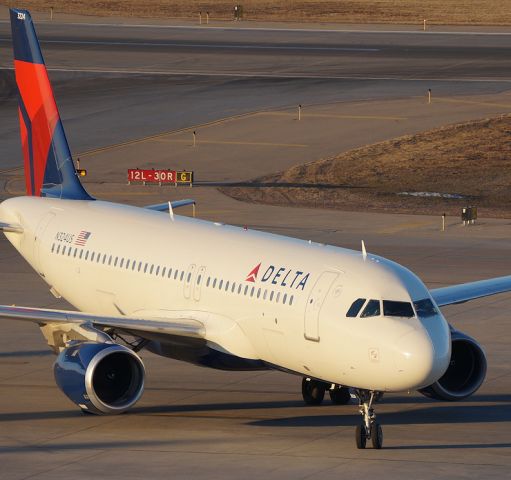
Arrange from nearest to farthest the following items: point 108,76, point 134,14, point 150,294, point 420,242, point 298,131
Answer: point 150,294 → point 420,242 → point 298,131 → point 108,76 → point 134,14

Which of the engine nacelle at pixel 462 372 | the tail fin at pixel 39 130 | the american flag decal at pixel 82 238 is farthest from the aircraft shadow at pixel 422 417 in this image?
the tail fin at pixel 39 130

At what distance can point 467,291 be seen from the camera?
42.7 m

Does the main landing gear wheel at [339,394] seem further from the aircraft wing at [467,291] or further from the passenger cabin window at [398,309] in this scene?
the passenger cabin window at [398,309]

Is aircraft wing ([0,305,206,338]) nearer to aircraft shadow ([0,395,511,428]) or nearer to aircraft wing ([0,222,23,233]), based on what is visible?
aircraft shadow ([0,395,511,428])

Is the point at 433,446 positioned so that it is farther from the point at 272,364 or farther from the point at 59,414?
the point at 59,414

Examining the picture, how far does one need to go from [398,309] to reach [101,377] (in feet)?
26.5

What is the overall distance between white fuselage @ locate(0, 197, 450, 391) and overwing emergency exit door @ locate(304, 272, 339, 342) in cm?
2

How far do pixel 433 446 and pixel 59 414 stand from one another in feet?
33.2

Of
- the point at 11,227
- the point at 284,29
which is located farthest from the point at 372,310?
the point at 284,29

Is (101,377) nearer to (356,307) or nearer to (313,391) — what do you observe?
(313,391)

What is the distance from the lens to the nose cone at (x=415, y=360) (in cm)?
3412

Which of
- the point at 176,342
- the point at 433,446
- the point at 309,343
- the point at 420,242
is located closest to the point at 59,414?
the point at 176,342

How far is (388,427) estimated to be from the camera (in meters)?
38.1

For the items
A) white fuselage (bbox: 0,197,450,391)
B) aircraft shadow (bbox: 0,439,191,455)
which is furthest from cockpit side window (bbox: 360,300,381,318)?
aircraft shadow (bbox: 0,439,191,455)
